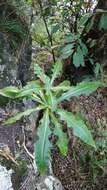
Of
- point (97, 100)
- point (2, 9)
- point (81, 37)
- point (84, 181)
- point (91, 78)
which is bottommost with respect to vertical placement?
point (84, 181)

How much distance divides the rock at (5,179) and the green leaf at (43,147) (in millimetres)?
276

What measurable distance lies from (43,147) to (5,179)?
337 mm

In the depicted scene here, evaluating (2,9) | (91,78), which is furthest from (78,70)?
(2,9)

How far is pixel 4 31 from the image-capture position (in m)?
3.02

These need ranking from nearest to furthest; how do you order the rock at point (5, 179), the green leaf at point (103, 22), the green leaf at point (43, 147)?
the green leaf at point (43, 147) < the rock at point (5, 179) < the green leaf at point (103, 22)

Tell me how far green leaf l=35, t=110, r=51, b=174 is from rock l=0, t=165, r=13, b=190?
0.28 metres

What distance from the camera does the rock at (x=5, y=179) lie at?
2.22 metres

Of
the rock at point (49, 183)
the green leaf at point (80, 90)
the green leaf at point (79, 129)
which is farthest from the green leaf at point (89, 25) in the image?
the rock at point (49, 183)

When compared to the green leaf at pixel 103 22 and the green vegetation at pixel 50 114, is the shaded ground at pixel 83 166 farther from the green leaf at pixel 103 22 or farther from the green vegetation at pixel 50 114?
the green leaf at pixel 103 22

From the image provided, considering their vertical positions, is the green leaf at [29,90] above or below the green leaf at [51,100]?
above

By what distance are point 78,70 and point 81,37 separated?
0.30 meters

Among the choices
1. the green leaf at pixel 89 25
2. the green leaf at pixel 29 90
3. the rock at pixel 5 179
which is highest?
the green leaf at pixel 89 25

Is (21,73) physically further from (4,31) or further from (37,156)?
(37,156)

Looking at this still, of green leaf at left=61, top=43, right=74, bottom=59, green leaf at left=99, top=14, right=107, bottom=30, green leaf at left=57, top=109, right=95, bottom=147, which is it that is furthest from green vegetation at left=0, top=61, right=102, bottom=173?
green leaf at left=99, top=14, right=107, bottom=30
